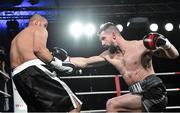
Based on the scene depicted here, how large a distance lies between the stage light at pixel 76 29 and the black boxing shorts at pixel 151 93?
5.38 metres

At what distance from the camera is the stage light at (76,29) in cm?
832

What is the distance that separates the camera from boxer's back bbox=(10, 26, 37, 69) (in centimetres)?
313

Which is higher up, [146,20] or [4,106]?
[146,20]

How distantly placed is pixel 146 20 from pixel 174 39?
1.71m

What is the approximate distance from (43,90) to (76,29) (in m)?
5.48

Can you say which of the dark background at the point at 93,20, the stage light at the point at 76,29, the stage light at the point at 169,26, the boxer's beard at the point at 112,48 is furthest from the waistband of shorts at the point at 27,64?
the stage light at the point at 169,26

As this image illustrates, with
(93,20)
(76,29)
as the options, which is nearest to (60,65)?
(93,20)

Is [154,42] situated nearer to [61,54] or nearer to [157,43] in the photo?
[157,43]

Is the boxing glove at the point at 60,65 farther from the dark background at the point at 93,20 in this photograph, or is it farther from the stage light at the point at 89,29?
the stage light at the point at 89,29

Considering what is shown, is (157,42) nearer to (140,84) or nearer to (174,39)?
(140,84)

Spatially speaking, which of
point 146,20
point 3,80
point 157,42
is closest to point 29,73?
point 157,42

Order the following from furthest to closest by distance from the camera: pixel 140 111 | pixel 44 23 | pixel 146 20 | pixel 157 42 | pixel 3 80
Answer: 1. pixel 146 20
2. pixel 3 80
3. pixel 44 23
4. pixel 140 111
5. pixel 157 42

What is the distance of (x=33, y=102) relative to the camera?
3057mm

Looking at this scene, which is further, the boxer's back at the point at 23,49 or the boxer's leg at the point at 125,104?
the boxer's back at the point at 23,49
